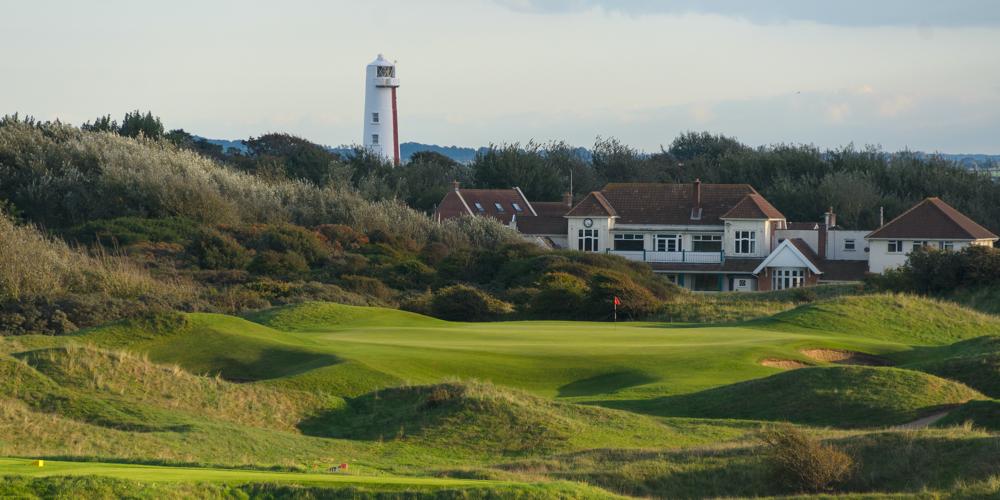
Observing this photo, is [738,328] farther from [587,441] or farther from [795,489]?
[795,489]

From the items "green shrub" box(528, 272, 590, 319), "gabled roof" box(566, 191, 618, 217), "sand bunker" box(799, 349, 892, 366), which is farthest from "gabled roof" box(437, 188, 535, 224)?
"sand bunker" box(799, 349, 892, 366)

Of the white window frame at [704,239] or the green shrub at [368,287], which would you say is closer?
the green shrub at [368,287]

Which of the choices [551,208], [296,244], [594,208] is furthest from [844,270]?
[296,244]

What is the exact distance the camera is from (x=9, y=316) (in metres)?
31.7

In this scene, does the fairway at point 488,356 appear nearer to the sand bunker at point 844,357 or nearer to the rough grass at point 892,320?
the sand bunker at point 844,357

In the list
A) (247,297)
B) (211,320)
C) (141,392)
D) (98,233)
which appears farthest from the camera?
(98,233)

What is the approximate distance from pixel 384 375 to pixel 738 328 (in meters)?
12.7

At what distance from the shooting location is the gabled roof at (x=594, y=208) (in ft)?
224

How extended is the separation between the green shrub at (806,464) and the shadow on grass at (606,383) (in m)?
9.60

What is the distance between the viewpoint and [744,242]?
221ft

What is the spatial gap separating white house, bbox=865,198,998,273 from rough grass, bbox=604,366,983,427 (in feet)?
131

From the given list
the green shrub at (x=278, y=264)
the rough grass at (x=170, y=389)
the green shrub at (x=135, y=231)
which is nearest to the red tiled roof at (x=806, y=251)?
the green shrub at (x=278, y=264)

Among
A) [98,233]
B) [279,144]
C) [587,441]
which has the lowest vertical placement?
[587,441]

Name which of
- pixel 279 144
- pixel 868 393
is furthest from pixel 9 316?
pixel 279 144
